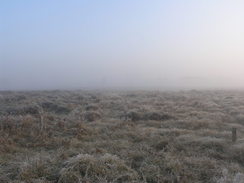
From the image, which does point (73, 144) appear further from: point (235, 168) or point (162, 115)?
point (162, 115)

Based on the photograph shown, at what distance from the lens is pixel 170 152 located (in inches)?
393

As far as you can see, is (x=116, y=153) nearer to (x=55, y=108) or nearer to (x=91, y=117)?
(x=91, y=117)

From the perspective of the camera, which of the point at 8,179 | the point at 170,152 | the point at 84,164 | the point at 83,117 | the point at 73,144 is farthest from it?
the point at 83,117

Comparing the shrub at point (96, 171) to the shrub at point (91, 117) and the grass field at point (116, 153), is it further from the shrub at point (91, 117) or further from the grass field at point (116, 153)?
the shrub at point (91, 117)

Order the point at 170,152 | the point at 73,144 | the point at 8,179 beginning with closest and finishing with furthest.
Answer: the point at 8,179
the point at 170,152
the point at 73,144

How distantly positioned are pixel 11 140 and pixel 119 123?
5.83m

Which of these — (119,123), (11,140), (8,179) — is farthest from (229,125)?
(8,179)

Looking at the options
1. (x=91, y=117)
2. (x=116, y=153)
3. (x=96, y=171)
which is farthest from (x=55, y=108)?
(x=96, y=171)

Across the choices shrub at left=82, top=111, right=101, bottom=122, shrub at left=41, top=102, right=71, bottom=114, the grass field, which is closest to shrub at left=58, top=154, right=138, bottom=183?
the grass field

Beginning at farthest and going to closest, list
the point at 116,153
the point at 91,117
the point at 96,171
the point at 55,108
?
the point at 55,108 < the point at 91,117 < the point at 116,153 < the point at 96,171

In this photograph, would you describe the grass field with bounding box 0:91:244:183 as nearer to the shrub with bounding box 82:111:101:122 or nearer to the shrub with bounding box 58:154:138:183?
the shrub with bounding box 58:154:138:183

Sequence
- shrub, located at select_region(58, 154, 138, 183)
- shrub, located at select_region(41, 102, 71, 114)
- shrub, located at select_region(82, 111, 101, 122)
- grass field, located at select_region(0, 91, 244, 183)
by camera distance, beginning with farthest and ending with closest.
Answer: shrub, located at select_region(41, 102, 71, 114)
shrub, located at select_region(82, 111, 101, 122)
grass field, located at select_region(0, 91, 244, 183)
shrub, located at select_region(58, 154, 138, 183)

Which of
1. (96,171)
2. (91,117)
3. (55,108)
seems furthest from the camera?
(55,108)

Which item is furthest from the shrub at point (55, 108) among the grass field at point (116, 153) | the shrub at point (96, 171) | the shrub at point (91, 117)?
the shrub at point (96, 171)
